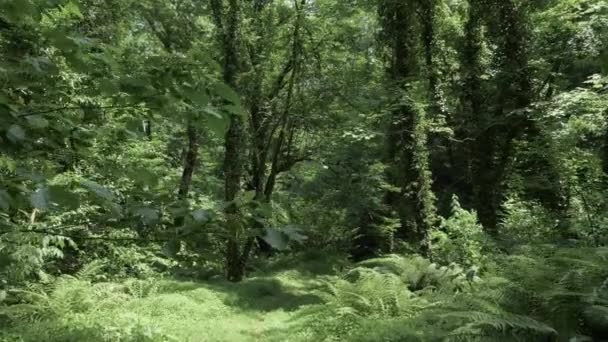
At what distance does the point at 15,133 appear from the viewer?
144 centimetres

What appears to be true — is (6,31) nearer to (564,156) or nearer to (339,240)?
(564,156)

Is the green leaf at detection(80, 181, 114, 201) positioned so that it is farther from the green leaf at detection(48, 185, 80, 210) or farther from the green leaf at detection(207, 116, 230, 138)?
the green leaf at detection(207, 116, 230, 138)

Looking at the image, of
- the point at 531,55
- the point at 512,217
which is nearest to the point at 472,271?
the point at 512,217

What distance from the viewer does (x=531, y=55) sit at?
11.7 metres

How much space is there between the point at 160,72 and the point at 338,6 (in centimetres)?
1231

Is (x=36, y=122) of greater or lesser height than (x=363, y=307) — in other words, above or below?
above

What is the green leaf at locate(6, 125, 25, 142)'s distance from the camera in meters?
1.43

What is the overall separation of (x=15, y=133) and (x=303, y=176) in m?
16.4

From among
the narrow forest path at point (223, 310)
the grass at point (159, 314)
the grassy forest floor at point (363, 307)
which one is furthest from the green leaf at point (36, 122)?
the narrow forest path at point (223, 310)

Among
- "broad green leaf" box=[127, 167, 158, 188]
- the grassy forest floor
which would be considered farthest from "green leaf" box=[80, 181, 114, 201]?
the grassy forest floor

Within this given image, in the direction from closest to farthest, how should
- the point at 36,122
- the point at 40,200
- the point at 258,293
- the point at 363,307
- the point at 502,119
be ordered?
the point at 40,200
the point at 36,122
the point at 363,307
the point at 258,293
the point at 502,119

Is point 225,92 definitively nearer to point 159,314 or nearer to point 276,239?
point 276,239

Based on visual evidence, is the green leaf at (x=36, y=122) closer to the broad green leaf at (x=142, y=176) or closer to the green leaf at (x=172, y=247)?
the broad green leaf at (x=142, y=176)

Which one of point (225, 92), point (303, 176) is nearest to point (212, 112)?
point (225, 92)
